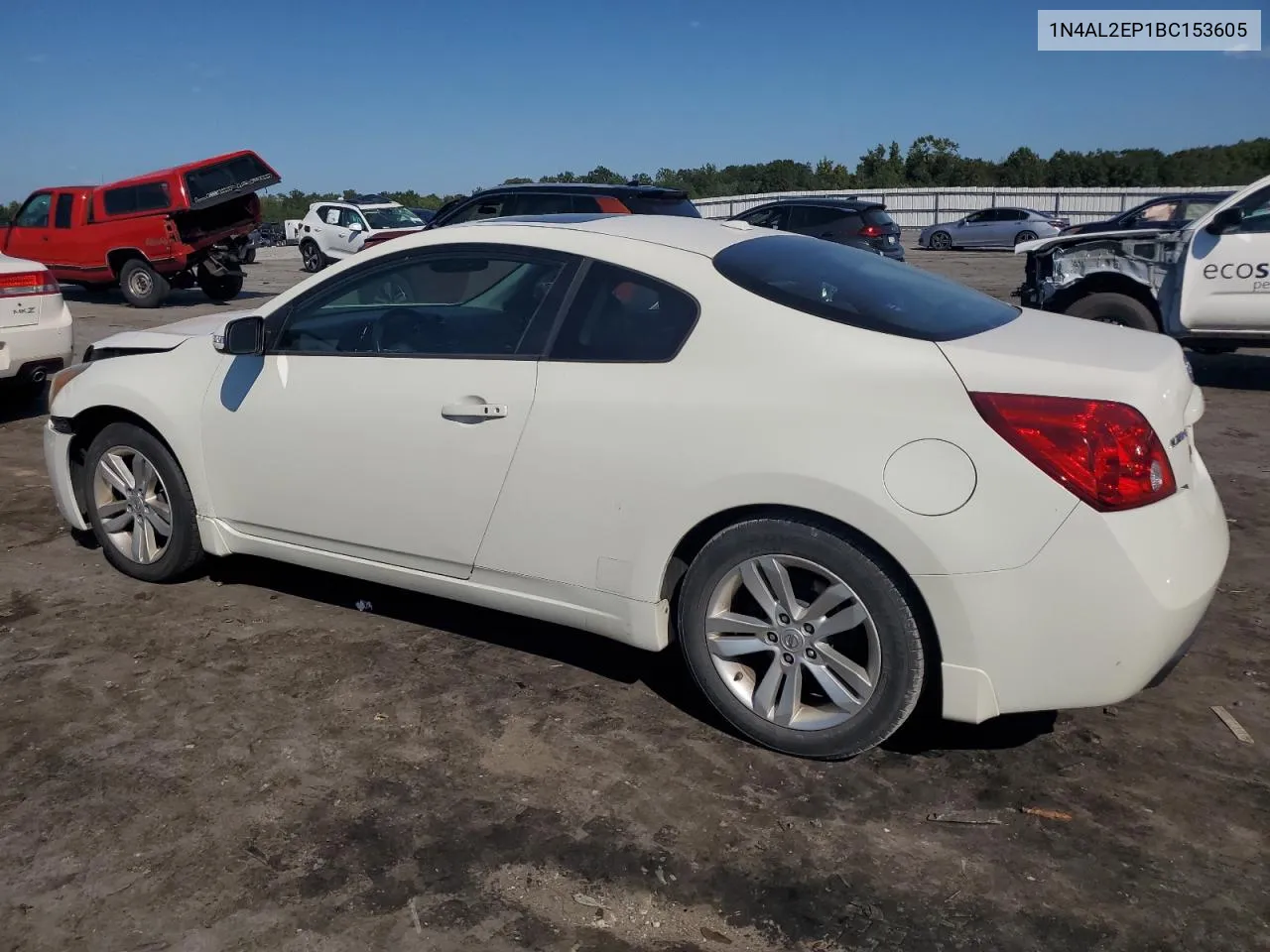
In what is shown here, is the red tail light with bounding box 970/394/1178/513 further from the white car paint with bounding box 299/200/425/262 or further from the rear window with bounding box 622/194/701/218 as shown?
the white car paint with bounding box 299/200/425/262

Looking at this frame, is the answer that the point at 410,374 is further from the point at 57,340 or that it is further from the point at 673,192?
the point at 673,192

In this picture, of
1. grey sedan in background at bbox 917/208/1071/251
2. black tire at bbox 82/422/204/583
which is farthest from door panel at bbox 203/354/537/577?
grey sedan in background at bbox 917/208/1071/251

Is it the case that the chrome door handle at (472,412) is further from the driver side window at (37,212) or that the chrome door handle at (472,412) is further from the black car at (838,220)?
the driver side window at (37,212)

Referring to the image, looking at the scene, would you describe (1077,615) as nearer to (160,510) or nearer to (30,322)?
(160,510)

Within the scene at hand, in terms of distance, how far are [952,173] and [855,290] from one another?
63618 millimetres

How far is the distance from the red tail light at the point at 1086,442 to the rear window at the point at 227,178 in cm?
1577

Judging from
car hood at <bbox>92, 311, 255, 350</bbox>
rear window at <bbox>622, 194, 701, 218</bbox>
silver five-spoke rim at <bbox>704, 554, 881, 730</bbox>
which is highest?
rear window at <bbox>622, 194, 701, 218</bbox>

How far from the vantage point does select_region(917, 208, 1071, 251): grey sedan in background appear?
32.7 metres

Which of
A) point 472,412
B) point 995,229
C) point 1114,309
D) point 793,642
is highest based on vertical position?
point 472,412

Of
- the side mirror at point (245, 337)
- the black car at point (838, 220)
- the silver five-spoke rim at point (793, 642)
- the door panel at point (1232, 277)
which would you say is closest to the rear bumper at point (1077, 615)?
the silver five-spoke rim at point (793, 642)

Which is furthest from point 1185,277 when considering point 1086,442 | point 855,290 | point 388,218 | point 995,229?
point 995,229

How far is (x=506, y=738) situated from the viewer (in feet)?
11.1

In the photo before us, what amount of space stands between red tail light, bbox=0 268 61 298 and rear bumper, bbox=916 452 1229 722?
7.01 m

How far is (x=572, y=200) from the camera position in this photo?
11.5 metres
